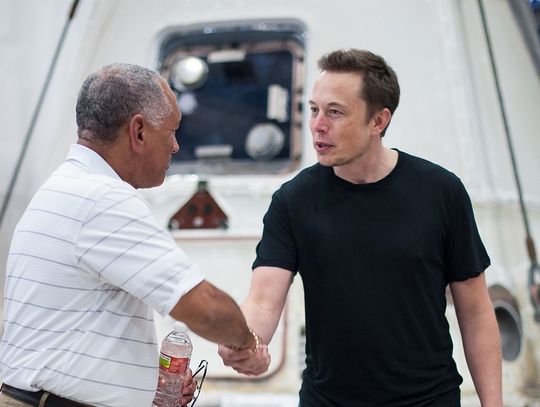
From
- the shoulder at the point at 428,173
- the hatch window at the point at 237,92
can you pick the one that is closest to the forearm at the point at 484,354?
the shoulder at the point at 428,173

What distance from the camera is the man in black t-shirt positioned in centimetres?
142

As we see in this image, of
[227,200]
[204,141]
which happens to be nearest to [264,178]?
[227,200]

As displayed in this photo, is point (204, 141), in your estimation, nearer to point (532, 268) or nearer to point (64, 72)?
point (64, 72)

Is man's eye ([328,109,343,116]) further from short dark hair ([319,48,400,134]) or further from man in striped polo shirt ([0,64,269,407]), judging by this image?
man in striped polo shirt ([0,64,269,407])

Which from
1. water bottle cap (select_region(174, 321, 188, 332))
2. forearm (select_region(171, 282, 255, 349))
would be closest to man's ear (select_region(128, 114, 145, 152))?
forearm (select_region(171, 282, 255, 349))

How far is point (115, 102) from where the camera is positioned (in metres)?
1.24

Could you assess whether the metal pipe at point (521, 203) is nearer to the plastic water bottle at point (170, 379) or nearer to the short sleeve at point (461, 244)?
the short sleeve at point (461, 244)

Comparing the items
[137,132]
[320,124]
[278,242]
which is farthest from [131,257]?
[320,124]

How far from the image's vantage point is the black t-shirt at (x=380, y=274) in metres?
1.42

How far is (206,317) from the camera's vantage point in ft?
3.76

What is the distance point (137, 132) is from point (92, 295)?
0.32m

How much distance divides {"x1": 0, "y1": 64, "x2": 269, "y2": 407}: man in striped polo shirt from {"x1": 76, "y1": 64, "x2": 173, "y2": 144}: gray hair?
1 cm

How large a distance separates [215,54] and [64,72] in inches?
28.3

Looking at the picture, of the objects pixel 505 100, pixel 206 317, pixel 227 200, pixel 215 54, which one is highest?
pixel 215 54
